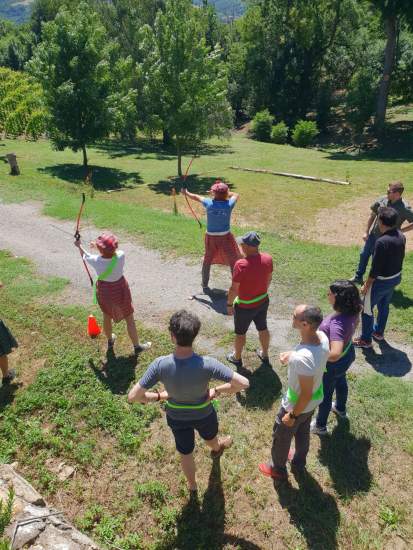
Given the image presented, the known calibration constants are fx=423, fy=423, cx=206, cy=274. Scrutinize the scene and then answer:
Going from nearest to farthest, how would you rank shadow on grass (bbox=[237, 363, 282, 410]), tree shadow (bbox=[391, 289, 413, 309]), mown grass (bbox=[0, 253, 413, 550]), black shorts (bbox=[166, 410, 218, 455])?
black shorts (bbox=[166, 410, 218, 455]), mown grass (bbox=[0, 253, 413, 550]), shadow on grass (bbox=[237, 363, 282, 410]), tree shadow (bbox=[391, 289, 413, 309])

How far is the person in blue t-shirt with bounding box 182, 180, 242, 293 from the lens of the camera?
26.5ft

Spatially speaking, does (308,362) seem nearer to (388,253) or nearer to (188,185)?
(388,253)

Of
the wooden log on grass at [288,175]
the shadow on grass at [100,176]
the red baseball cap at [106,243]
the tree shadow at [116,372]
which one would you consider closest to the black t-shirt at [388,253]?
the red baseball cap at [106,243]

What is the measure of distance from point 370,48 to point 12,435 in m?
41.2

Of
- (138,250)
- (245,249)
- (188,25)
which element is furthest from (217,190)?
(188,25)

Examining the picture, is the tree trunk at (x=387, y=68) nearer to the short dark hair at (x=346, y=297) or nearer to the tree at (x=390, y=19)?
the tree at (x=390, y=19)

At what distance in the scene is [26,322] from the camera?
26.4 ft

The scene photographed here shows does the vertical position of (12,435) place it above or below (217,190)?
below

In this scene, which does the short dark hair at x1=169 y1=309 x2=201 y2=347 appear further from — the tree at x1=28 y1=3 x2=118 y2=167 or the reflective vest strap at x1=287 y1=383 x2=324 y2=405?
the tree at x1=28 y1=3 x2=118 y2=167

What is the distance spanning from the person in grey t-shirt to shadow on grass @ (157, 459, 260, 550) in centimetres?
81

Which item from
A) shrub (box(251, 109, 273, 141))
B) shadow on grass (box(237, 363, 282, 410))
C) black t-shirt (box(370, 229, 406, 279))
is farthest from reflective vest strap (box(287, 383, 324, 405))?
shrub (box(251, 109, 273, 141))

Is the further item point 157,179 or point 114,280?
point 157,179

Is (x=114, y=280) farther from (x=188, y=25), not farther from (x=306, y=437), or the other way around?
(x=188, y=25)

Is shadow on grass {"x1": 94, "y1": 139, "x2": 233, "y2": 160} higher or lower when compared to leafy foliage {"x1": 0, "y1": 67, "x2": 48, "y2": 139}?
lower
